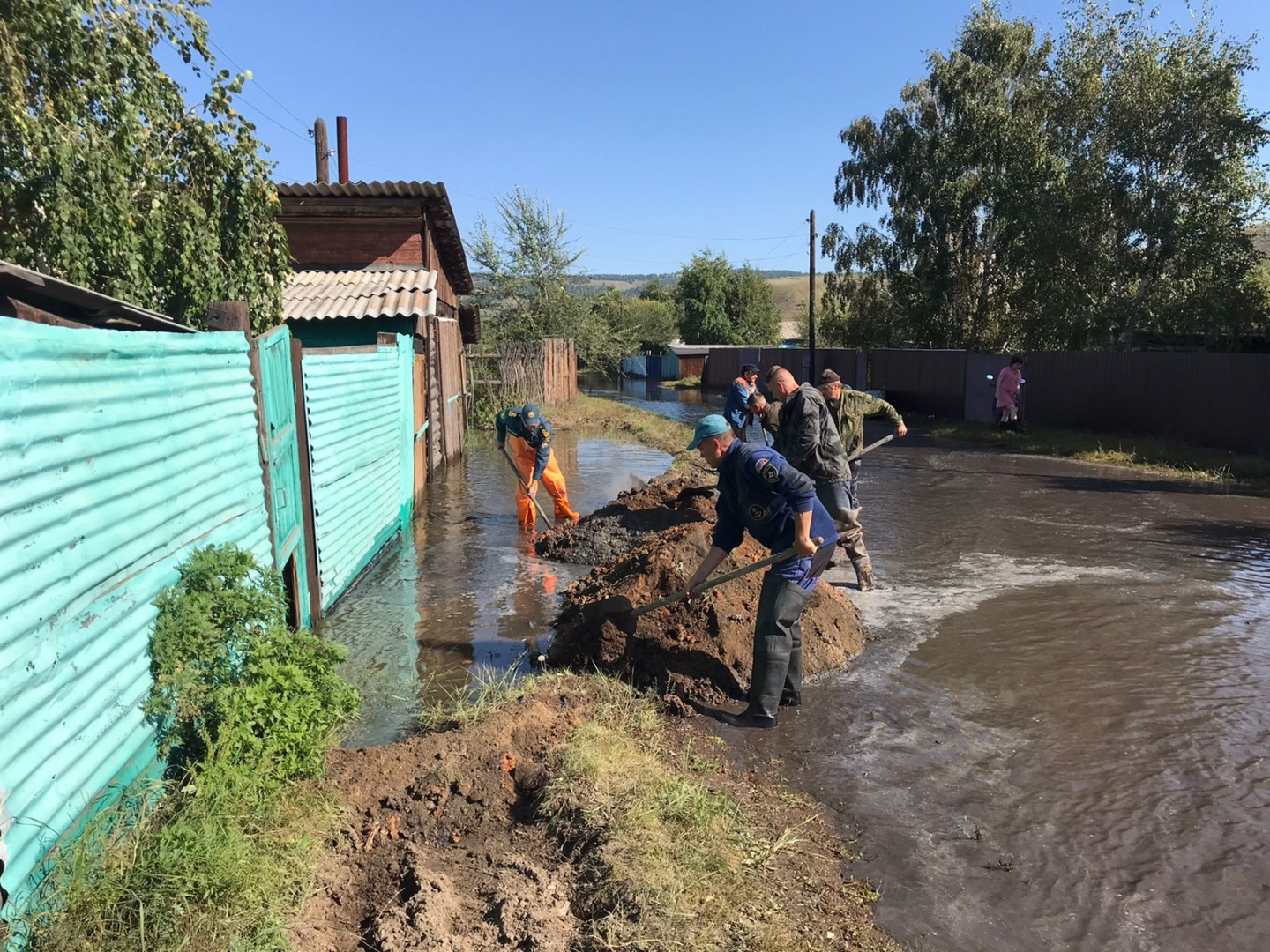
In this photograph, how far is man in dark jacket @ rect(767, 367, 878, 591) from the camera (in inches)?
268

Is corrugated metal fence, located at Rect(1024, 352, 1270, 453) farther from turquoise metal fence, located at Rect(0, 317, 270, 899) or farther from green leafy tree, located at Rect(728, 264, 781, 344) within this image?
green leafy tree, located at Rect(728, 264, 781, 344)

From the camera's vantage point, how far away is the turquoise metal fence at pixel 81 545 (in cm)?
237

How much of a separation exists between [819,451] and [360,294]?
845 centimetres

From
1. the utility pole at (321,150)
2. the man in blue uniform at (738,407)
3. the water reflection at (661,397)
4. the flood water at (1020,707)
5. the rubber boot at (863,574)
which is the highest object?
the utility pole at (321,150)

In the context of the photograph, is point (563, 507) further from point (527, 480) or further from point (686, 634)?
point (686, 634)

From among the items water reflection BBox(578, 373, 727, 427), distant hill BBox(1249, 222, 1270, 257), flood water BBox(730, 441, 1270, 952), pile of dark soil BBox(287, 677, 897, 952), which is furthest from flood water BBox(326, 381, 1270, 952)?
water reflection BBox(578, 373, 727, 427)

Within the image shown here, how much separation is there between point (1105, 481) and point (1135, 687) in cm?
901

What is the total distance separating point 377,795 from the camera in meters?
3.58

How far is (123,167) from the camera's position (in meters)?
6.37

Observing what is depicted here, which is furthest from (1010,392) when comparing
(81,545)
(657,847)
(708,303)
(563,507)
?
(708,303)

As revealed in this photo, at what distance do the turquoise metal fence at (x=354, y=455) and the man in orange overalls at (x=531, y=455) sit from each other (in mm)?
1188

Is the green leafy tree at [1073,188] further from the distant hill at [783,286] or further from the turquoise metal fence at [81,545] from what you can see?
the turquoise metal fence at [81,545]

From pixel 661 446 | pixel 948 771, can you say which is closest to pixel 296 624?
pixel 948 771

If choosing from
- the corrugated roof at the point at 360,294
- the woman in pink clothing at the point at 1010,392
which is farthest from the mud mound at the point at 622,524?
the woman in pink clothing at the point at 1010,392
